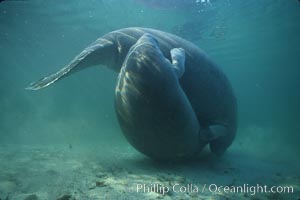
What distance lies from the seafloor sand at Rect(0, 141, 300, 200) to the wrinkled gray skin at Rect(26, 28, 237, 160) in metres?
0.56

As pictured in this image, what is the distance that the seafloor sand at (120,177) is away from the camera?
419cm

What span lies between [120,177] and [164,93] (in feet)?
6.03

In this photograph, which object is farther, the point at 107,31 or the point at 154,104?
the point at 107,31

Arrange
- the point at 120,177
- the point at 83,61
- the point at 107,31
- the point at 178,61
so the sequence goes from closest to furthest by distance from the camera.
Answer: the point at 120,177 < the point at 178,61 < the point at 83,61 < the point at 107,31

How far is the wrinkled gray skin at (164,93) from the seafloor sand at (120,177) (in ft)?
1.83

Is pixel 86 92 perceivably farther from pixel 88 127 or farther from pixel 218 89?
pixel 218 89

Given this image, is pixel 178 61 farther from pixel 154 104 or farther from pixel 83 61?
pixel 83 61

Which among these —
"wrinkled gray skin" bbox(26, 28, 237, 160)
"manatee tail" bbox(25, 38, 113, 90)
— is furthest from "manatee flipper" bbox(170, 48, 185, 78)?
"manatee tail" bbox(25, 38, 113, 90)

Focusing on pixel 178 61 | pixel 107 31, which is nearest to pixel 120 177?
pixel 178 61

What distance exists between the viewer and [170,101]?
5219 millimetres

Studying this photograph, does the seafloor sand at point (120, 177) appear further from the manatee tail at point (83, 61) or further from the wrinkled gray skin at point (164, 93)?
the manatee tail at point (83, 61)

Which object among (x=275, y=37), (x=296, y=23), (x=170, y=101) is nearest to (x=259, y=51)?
(x=275, y=37)

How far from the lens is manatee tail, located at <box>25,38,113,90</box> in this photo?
593 cm

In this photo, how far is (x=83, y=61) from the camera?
6324 millimetres
